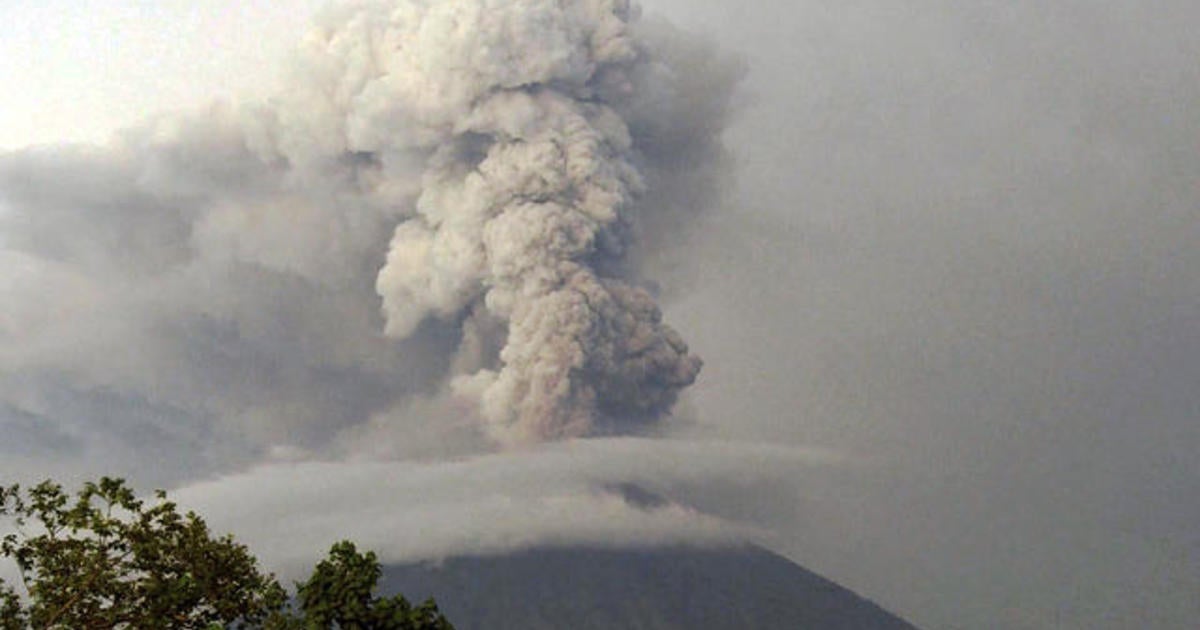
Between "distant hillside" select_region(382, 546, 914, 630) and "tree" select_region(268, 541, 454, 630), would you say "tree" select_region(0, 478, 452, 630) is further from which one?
"distant hillside" select_region(382, 546, 914, 630)

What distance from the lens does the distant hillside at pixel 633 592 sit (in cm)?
11600

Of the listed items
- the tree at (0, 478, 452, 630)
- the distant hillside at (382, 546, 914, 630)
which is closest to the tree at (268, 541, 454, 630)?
the tree at (0, 478, 452, 630)

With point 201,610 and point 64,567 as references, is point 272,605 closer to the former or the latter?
point 201,610

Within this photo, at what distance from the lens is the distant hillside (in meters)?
116

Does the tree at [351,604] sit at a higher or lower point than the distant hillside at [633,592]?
lower

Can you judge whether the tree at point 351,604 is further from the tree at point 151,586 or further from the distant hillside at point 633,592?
the distant hillside at point 633,592

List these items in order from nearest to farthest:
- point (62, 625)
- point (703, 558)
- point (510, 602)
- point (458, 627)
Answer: point (62, 625) → point (458, 627) → point (510, 602) → point (703, 558)

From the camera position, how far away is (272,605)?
2036 centimetres

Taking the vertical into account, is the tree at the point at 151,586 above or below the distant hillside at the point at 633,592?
below

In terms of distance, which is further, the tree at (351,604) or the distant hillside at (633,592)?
the distant hillside at (633,592)

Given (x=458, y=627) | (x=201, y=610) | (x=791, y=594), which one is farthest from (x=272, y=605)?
(x=791, y=594)

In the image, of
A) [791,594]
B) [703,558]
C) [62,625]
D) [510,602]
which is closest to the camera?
[62,625]

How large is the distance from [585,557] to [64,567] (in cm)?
11771

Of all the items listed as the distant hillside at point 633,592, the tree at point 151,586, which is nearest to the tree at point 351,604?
the tree at point 151,586
